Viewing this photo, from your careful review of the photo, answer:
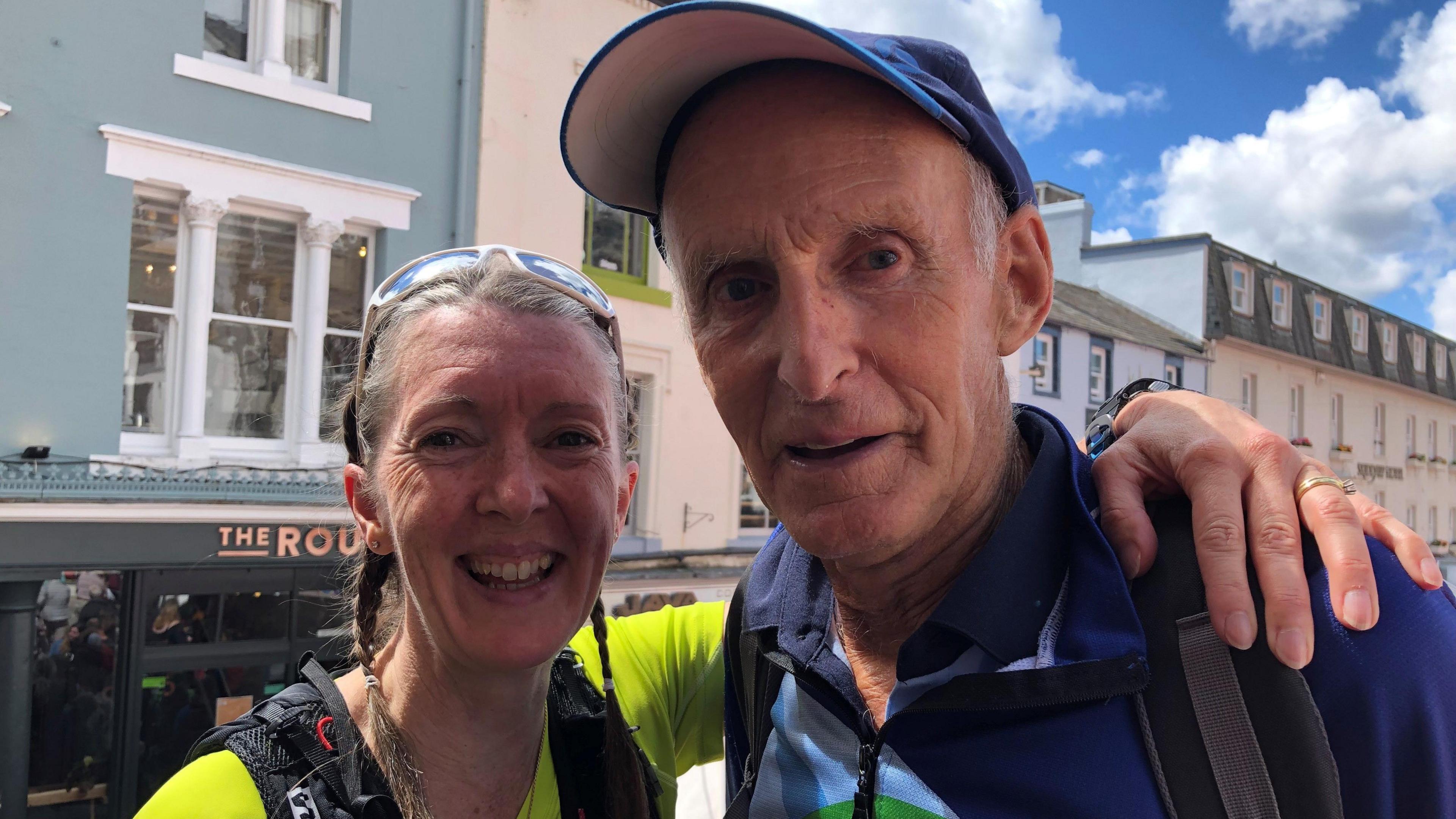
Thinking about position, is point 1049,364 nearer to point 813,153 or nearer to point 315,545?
point 315,545

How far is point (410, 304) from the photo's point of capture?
74.3 inches

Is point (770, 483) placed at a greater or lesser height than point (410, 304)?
lesser

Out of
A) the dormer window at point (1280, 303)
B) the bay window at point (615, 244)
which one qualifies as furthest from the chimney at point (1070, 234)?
the bay window at point (615, 244)

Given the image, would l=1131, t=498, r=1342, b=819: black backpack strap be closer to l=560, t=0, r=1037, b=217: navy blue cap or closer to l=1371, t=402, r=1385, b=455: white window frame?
l=560, t=0, r=1037, b=217: navy blue cap

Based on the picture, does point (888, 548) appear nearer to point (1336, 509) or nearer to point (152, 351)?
point (1336, 509)

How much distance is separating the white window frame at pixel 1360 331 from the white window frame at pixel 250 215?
25020 millimetres

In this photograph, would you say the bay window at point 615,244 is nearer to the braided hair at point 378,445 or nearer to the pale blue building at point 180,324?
the pale blue building at point 180,324

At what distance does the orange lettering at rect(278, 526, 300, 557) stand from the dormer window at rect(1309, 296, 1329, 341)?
23423mm

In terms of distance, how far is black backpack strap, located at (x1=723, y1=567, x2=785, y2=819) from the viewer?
1574 millimetres

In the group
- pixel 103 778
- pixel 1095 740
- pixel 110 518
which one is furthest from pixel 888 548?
pixel 103 778

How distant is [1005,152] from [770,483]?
62cm

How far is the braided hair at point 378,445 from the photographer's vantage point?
5.80ft

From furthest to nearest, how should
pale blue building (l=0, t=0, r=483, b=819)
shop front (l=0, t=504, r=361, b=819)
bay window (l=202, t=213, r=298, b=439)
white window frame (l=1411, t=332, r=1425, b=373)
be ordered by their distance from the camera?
white window frame (l=1411, t=332, r=1425, b=373), bay window (l=202, t=213, r=298, b=439), shop front (l=0, t=504, r=361, b=819), pale blue building (l=0, t=0, r=483, b=819)

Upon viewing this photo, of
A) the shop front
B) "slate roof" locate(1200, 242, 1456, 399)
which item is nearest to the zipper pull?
the shop front
